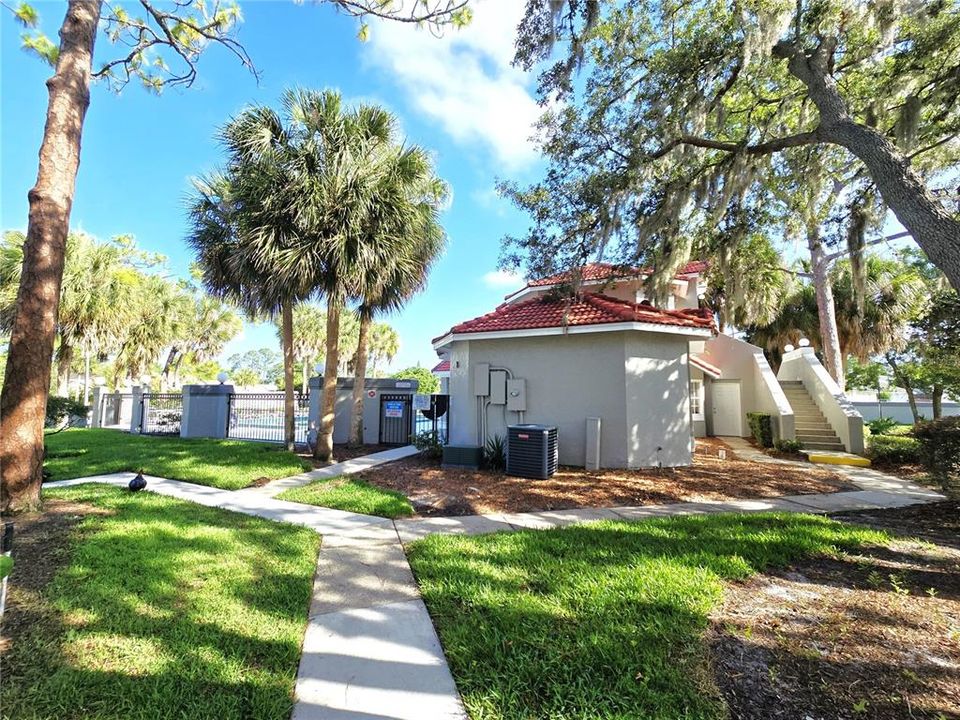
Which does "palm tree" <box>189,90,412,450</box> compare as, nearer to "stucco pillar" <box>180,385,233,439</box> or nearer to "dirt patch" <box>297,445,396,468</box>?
"dirt patch" <box>297,445,396,468</box>

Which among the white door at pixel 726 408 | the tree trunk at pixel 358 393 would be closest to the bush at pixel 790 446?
the white door at pixel 726 408

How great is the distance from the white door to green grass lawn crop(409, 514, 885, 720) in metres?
12.2

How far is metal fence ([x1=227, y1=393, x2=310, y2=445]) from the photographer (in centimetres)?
1438

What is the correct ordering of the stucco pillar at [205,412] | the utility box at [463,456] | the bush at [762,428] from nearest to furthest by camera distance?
the utility box at [463,456]
the bush at [762,428]
the stucco pillar at [205,412]

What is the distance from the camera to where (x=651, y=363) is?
943 centimetres

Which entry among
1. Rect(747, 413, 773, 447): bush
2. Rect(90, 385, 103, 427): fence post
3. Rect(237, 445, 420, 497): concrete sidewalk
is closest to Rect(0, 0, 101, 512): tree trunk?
Rect(237, 445, 420, 497): concrete sidewalk

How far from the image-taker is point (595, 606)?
323 cm

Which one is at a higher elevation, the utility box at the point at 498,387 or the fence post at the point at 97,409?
the utility box at the point at 498,387

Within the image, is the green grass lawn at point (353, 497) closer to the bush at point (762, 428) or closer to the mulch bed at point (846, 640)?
the mulch bed at point (846, 640)

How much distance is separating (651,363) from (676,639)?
7282 mm

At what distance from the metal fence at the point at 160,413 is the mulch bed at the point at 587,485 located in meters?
11.9

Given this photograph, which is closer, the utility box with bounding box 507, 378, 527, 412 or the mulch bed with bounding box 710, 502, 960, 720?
the mulch bed with bounding box 710, 502, 960, 720

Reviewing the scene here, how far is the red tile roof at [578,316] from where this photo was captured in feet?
29.9

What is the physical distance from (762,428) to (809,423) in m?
1.33
